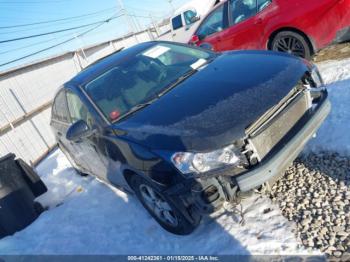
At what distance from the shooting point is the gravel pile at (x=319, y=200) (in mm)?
2938

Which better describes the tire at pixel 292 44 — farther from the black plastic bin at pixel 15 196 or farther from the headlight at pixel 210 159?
the black plastic bin at pixel 15 196

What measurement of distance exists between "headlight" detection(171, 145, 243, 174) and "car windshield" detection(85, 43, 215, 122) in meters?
1.06

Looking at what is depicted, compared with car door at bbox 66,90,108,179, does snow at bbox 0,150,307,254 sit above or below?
below

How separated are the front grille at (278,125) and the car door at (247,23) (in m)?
3.71

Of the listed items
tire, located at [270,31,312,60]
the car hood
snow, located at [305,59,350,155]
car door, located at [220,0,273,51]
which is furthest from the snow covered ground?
car door, located at [220,0,273,51]

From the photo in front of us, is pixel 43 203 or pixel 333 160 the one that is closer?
pixel 333 160

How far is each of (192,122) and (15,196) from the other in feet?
10.7

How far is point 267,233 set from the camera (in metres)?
3.22

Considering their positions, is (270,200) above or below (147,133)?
below

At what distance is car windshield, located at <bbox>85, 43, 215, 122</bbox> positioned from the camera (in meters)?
3.85

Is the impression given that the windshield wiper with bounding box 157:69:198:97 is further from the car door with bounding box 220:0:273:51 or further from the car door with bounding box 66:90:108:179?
the car door with bounding box 220:0:273:51

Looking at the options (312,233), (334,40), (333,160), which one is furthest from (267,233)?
(334,40)

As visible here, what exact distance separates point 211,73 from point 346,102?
2.07m

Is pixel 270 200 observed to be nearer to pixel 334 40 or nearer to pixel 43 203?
pixel 334 40
